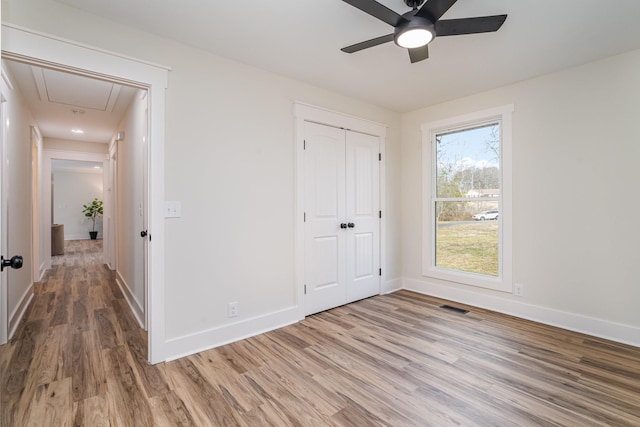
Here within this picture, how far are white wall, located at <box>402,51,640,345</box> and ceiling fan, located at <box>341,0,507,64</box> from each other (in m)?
1.75

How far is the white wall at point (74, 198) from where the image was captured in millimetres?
10375

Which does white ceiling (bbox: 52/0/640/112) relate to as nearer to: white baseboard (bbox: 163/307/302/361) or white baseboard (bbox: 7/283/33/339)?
white baseboard (bbox: 163/307/302/361)

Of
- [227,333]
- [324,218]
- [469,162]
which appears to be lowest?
[227,333]

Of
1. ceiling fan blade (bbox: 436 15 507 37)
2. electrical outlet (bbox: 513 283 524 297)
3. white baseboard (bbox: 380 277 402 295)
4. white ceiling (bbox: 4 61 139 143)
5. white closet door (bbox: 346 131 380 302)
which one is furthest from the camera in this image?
white baseboard (bbox: 380 277 402 295)

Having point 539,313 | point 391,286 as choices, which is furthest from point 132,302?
point 539,313

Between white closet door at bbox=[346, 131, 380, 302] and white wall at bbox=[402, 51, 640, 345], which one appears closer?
white wall at bbox=[402, 51, 640, 345]

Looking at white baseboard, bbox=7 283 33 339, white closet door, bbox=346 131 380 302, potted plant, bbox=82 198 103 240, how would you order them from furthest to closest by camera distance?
potted plant, bbox=82 198 103 240
white closet door, bbox=346 131 380 302
white baseboard, bbox=7 283 33 339

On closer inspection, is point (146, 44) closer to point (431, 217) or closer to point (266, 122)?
point (266, 122)

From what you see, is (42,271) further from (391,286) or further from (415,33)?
(415,33)

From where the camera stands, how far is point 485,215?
12.2ft

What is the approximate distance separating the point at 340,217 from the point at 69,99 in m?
3.53

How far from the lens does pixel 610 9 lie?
214cm

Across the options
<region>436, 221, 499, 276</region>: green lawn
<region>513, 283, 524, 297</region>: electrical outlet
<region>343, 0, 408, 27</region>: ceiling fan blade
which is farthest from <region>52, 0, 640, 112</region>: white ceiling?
<region>513, 283, 524, 297</region>: electrical outlet

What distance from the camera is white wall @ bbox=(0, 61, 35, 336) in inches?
117
